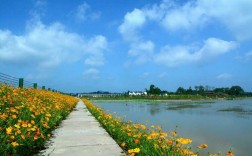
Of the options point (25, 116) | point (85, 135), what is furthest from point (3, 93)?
point (85, 135)

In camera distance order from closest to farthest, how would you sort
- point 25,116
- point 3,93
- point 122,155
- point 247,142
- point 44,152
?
point 122,155 < point 44,152 < point 25,116 < point 3,93 < point 247,142

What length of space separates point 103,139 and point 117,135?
709 mm

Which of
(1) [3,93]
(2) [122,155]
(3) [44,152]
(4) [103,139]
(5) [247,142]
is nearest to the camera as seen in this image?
(2) [122,155]

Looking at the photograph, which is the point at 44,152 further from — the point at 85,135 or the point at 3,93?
the point at 3,93

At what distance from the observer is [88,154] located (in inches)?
197

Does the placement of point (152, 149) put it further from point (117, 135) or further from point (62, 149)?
point (117, 135)

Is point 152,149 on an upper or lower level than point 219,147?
upper

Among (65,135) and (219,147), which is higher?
(65,135)

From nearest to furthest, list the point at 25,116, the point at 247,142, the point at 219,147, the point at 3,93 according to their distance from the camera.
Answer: the point at 25,116
the point at 3,93
the point at 219,147
the point at 247,142

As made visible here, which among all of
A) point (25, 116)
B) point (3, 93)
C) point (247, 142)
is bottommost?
point (247, 142)

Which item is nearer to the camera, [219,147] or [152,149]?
[152,149]

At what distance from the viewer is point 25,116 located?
23.2 feet

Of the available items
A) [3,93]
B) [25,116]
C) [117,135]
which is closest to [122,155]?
[117,135]

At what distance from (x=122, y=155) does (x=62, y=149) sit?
1.17 m
